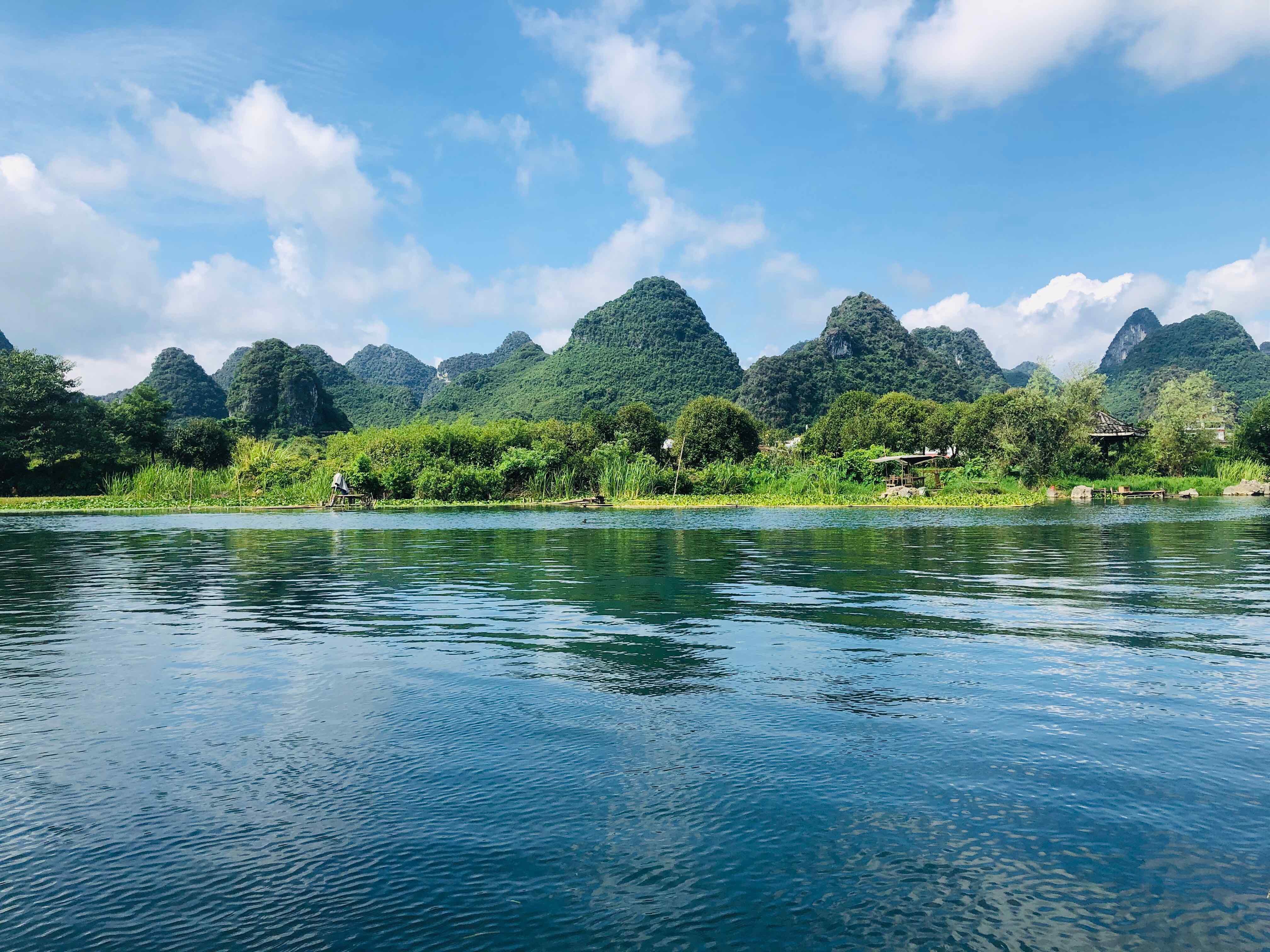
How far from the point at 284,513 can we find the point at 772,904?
37.1m

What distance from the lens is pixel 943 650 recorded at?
8.61 metres

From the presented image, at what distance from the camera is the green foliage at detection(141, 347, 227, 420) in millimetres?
113375

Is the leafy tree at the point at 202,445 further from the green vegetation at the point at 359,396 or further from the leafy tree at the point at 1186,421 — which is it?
the leafy tree at the point at 1186,421

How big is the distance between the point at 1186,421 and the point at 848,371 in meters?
65.9

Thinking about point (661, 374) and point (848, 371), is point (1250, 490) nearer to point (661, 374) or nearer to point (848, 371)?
point (848, 371)

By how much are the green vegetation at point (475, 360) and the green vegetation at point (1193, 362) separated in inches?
4555

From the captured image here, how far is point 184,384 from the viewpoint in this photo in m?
115

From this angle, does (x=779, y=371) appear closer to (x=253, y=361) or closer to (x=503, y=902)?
(x=253, y=361)

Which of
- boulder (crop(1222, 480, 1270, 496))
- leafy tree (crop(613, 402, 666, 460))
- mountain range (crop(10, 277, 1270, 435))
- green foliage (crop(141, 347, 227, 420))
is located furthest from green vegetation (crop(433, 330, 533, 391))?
boulder (crop(1222, 480, 1270, 496))

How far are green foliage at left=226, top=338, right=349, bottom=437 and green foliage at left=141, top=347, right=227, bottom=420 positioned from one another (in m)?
13.1

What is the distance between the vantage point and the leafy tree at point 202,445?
60562 mm

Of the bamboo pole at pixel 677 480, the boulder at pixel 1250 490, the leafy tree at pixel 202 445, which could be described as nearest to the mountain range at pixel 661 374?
the leafy tree at pixel 202 445

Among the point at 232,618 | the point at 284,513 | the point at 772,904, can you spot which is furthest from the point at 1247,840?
the point at 284,513

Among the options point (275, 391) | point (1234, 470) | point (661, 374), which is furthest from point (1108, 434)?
point (275, 391)
